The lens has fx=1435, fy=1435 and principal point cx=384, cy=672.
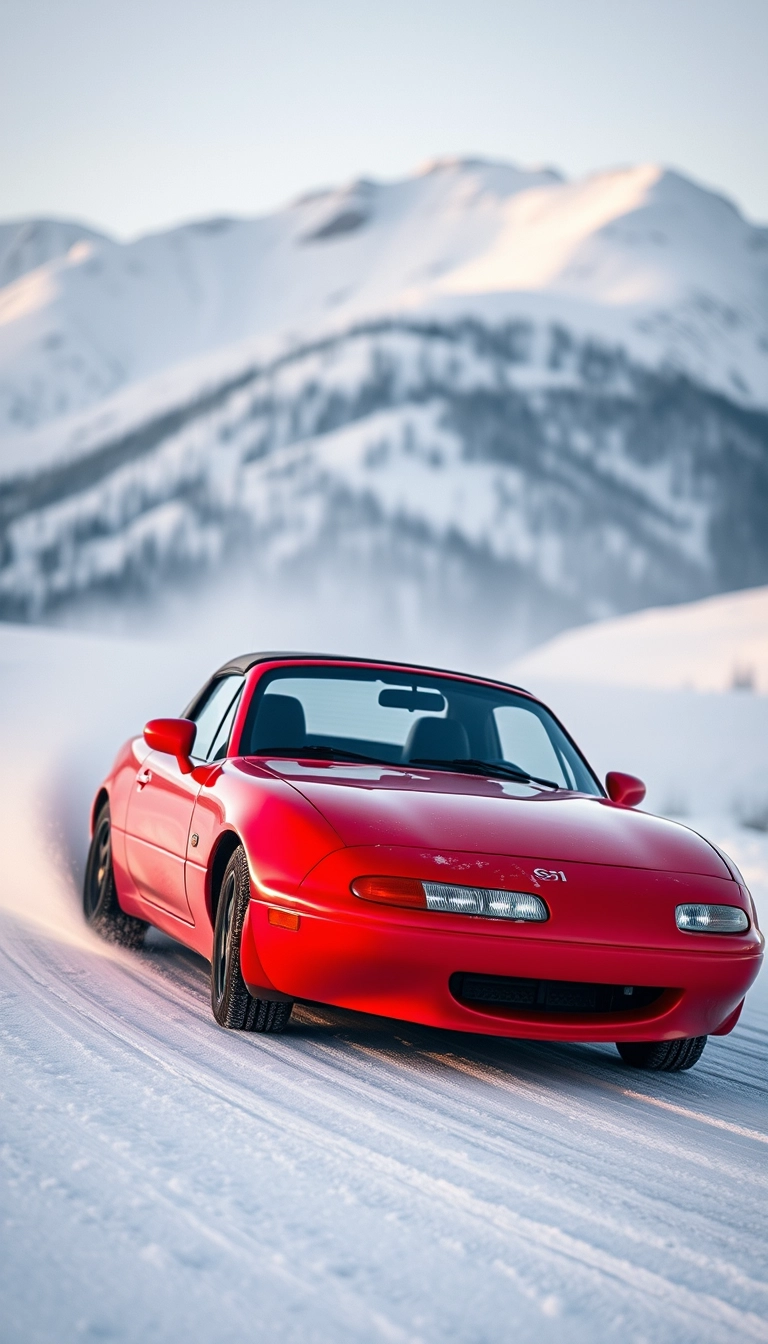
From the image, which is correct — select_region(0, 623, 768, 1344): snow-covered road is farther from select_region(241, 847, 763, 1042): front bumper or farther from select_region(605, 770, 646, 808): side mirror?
select_region(605, 770, 646, 808): side mirror

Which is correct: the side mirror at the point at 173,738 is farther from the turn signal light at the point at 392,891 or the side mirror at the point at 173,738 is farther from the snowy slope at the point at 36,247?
the snowy slope at the point at 36,247

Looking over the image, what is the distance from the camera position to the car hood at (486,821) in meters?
4.54

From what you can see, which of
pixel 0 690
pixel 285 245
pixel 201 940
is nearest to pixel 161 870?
pixel 201 940

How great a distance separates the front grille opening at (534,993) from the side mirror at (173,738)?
5.65ft

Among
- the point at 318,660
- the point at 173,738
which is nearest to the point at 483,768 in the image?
the point at 318,660

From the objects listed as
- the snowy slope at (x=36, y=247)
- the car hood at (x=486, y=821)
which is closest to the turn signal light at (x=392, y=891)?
the car hood at (x=486, y=821)

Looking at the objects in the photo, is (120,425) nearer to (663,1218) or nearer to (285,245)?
(285,245)

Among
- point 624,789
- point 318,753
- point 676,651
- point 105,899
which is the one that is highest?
point 318,753

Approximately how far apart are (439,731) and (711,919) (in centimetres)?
167

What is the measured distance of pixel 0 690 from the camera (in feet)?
72.1

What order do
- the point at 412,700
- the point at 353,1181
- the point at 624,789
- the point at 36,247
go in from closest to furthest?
the point at 353,1181
the point at 624,789
the point at 412,700
the point at 36,247

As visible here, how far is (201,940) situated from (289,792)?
32.4 inches

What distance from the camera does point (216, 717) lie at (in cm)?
644

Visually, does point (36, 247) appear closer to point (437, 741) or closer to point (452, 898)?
point (437, 741)
